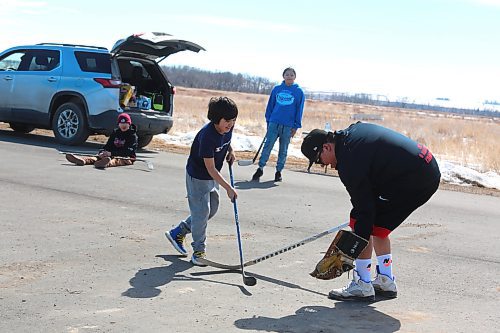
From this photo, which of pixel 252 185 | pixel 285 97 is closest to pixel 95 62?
pixel 285 97

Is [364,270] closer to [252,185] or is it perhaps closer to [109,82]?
[252,185]

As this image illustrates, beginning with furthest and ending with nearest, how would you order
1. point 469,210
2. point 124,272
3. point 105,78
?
point 105,78
point 469,210
point 124,272

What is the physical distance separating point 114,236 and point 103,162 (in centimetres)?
502

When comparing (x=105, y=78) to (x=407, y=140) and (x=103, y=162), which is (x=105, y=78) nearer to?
(x=103, y=162)

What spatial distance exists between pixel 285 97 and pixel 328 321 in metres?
7.78

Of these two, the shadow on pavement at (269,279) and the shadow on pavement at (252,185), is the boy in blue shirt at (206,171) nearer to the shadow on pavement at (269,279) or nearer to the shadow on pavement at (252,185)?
the shadow on pavement at (269,279)

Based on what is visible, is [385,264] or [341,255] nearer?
[341,255]

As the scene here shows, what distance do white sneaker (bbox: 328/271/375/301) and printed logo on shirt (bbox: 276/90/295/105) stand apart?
7065mm

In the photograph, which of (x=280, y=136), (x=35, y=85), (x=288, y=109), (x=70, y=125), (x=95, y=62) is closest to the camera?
(x=288, y=109)

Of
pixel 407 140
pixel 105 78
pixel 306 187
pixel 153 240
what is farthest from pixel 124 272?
pixel 105 78

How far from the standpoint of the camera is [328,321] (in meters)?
5.37

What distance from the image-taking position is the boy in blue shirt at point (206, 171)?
6.57 meters

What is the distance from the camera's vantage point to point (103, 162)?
12.5 metres

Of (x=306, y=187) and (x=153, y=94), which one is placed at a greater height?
(x=153, y=94)
